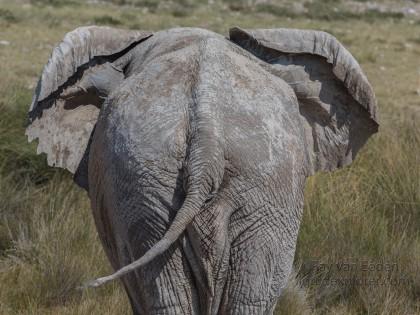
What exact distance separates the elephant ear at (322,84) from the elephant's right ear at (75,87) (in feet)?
1.01

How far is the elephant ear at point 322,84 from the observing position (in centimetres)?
207

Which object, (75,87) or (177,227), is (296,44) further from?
(177,227)

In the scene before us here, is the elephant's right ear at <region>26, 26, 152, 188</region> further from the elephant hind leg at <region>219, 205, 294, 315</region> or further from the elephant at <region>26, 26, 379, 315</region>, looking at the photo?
the elephant hind leg at <region>219, 205, 294, 315</region>

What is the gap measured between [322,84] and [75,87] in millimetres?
635

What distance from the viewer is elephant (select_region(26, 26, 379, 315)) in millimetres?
1684

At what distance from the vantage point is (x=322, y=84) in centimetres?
217

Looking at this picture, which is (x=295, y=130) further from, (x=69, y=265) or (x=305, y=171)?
(x=69, y=265)

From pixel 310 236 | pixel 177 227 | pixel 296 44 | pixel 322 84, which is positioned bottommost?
pixel 310 236

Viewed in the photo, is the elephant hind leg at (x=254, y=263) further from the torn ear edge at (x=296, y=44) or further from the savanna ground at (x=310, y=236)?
the savanna ground at (x=310, y=236)

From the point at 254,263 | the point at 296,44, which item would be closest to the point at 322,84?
the point at 296,44

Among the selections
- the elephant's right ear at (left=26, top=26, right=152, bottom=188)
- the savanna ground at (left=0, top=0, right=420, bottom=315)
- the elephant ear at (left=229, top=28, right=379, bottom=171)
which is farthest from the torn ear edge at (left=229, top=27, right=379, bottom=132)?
the savanna ground at (left=0, top=0, right=420, bottom=315)

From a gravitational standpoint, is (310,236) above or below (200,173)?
below

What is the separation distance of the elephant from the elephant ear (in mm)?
11

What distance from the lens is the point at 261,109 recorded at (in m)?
1.78
